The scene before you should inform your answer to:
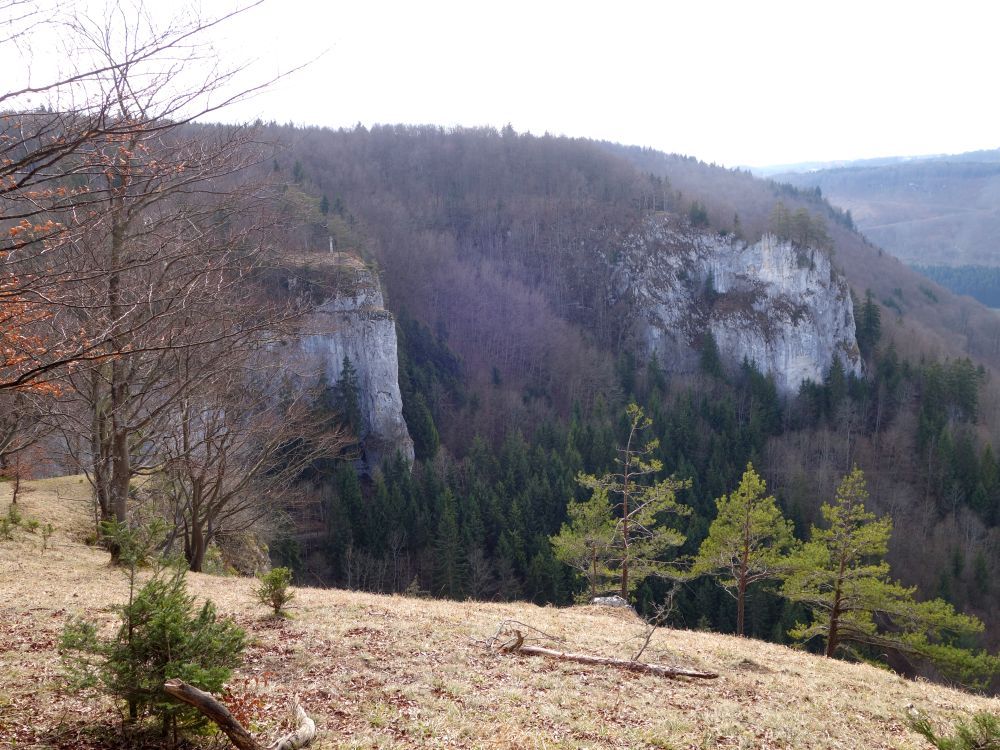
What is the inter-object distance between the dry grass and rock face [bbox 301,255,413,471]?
25.6 m

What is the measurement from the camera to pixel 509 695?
5.20m

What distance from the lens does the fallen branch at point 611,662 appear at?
6355 millimetres

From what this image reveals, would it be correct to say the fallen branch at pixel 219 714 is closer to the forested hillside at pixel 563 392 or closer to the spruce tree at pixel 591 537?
the forested hillside at pixel 563 392

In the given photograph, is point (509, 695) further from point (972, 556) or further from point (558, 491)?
point (972, 556)

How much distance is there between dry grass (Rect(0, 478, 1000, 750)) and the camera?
4273 millimetres

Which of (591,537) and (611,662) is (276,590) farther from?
(591,537)

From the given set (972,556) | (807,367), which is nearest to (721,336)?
(807,367)

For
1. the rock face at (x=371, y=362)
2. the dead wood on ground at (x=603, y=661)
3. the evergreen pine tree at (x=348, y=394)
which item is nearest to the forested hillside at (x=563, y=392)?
the rock face at (x=371, y=362)

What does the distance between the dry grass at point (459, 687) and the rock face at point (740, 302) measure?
47.8 metres

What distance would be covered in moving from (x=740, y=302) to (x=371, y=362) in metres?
34.6

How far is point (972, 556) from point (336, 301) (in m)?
35.0

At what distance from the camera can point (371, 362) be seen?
114ft

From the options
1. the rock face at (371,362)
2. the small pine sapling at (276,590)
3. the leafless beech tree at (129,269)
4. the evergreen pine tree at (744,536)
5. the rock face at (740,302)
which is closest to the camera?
the leafless beech tree at (129,269)

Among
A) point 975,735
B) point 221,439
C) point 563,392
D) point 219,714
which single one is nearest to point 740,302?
point 563,392
